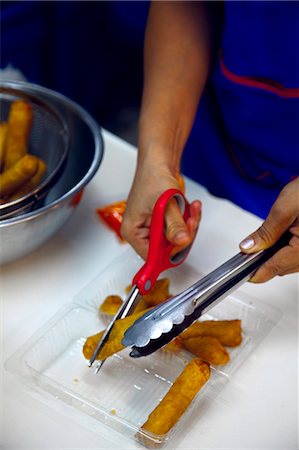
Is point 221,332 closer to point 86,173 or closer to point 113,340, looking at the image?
point 113,340

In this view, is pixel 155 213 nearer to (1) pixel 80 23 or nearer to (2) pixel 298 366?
(2) pixel 298 366

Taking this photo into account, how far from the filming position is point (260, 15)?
0.89 meters

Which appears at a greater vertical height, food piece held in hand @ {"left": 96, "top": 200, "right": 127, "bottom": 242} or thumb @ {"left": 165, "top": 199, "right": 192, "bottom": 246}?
thumb @ {"left": 165, "top": 199, "right": 192, "bottom": 246}

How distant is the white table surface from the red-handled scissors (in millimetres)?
87

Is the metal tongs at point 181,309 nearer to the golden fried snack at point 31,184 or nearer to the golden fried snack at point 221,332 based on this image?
the golden fried snack at point 221,332

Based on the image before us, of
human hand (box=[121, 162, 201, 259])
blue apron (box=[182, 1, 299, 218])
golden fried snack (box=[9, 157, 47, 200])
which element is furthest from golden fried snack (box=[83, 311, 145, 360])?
blue apron (box=[182, 1, 299, 218])

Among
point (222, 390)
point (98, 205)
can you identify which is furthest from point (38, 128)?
point (222, 390)

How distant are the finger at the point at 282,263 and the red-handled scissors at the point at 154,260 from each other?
0.11 meters

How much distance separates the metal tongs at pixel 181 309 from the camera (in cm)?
64

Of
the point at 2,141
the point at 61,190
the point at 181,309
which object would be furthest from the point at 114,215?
the point at 181,309

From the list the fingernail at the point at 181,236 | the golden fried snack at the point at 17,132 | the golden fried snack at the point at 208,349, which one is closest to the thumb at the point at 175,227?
the fingernail at the point at 181,236

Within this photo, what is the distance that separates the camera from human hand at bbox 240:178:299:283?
0.72m

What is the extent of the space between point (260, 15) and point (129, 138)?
114cm

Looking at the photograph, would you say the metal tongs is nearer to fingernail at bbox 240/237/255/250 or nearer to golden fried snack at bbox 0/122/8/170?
fingernail at bbox 240/237/255/250
